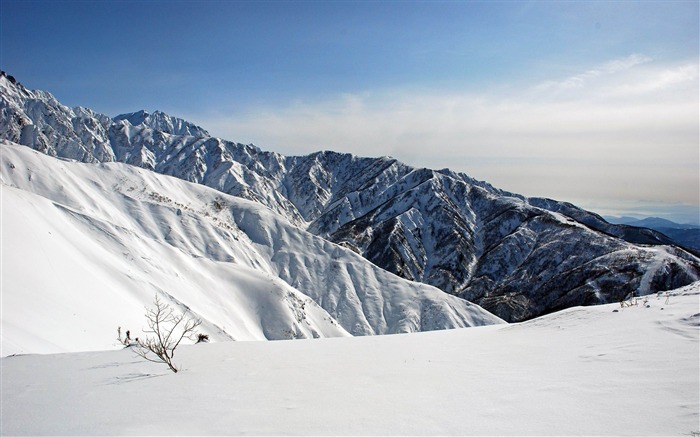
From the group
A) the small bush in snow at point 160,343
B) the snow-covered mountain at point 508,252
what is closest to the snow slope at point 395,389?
the small bush in snow at point 160,343

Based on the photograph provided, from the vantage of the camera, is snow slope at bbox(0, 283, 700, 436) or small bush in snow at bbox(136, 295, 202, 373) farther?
small bush in snow at bbox(136, 295, 202, 373)

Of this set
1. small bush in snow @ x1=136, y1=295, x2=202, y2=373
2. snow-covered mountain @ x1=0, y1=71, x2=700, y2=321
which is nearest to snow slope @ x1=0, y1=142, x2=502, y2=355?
small bush in snow @ x1=136, y1=295, x2=202, y2=373

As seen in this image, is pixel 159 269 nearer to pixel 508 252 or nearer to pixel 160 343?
pixel 160 343

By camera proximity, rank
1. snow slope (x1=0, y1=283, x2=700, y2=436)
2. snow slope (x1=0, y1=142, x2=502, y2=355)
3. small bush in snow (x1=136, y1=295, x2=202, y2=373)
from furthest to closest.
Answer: snow slope (x1=0, y1=142, x2=502, y2=355), small bush in snow (x1=136, y1=295, x2=202, y2=373), snow slope (x1=0, y1=283, x2=700, y2=436)

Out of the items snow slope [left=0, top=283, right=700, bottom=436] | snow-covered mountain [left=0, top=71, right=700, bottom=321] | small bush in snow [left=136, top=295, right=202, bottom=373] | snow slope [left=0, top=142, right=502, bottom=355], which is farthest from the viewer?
snow-covered mountain [left=0, top=71, right=700, bottom=321]

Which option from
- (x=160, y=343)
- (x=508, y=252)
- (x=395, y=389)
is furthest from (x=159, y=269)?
(x=508, y=252)

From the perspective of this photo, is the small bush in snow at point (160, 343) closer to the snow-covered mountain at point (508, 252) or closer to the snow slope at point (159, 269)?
the snow slope at point (159, 269)

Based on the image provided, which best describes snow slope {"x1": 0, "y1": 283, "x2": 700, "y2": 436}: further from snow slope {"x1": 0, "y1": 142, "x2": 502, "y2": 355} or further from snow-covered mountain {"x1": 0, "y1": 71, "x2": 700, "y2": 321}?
snow-covered mountain {"x1": 0, "y1": 71, "x2": 700, "y2": 321}
